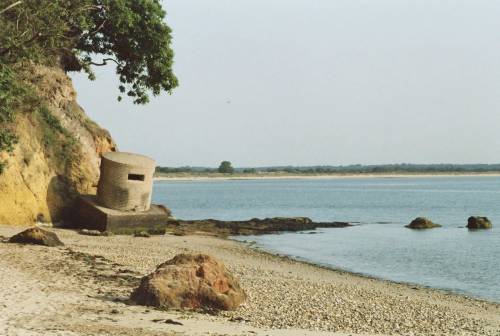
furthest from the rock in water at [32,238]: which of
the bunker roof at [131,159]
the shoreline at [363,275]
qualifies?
the shoreline at [363,275]

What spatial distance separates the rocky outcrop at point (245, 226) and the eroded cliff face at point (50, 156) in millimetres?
6706

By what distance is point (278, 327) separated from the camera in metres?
13.1

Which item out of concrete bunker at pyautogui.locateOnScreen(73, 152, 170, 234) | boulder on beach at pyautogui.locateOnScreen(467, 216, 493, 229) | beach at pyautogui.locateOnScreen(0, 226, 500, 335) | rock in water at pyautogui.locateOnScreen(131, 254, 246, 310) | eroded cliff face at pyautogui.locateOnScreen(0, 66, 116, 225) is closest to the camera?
beach at pyautogui.locateOnScreen(0, 226, 500, 335)

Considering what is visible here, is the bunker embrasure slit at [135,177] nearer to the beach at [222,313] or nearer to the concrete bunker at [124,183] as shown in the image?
the concrete bunker at [124,183]

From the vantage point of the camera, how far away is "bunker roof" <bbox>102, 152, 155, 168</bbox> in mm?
32438

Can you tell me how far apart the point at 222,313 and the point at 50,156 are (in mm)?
22208

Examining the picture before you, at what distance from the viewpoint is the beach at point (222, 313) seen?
40.8ft

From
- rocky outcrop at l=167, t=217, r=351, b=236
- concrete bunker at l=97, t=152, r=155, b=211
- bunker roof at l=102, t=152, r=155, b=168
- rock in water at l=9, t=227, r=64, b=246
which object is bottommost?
rocky outcrop at l=167, t=217, r=351, b=236

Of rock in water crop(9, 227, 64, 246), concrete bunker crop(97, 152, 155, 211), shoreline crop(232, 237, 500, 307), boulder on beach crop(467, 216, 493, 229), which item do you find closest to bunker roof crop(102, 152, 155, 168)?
concrete bunker crop(97, 152, 155, 211)

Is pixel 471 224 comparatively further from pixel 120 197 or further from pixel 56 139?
pixel 56 139

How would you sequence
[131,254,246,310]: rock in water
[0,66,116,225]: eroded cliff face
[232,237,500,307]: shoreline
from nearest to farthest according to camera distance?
[131,254,246,310]: rock in water
[232,237,500,307]: shoreline
[0,66,116,225]: eroded cliff face

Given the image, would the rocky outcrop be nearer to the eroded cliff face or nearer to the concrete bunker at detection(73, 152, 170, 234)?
the concrete bunker at detection(73, 152, 170, 234)

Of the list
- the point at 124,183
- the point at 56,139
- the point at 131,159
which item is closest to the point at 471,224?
the point at 131,159

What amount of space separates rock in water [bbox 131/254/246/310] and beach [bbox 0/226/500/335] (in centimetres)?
33
